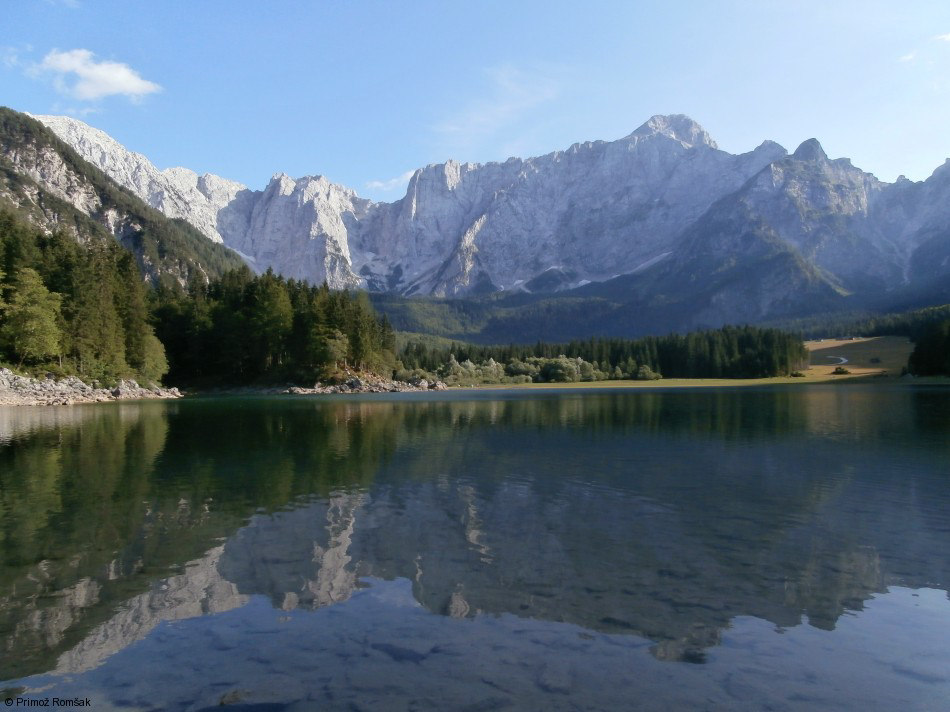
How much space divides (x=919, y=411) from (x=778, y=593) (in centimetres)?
5899

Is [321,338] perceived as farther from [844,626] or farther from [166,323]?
[844,626]

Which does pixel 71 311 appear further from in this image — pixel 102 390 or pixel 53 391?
pixel 53 391

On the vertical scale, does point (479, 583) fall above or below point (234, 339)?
below

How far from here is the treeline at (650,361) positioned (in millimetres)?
179625

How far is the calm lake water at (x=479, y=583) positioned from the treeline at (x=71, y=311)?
59.9 m

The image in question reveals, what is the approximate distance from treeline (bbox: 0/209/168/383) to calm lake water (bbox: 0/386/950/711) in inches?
2357

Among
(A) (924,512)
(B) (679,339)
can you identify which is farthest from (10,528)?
(B) (679,339)

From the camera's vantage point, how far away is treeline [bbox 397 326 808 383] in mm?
179625

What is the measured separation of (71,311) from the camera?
8800cm

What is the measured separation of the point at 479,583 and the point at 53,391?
282 ft

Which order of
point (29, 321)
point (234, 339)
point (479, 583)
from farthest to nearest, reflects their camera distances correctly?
1. point (234, 339)
2. point (29, 321)
3. point (479, 583)

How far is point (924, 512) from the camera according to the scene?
20.9m

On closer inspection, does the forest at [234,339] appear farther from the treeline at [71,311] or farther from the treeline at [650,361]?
the treeline at [650,361]

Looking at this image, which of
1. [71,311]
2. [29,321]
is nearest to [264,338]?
[71,311]
